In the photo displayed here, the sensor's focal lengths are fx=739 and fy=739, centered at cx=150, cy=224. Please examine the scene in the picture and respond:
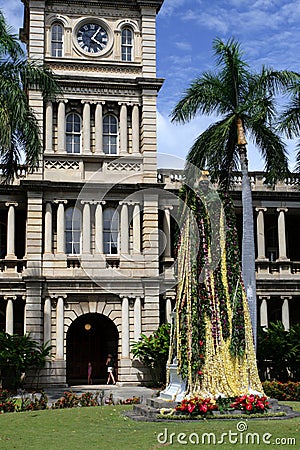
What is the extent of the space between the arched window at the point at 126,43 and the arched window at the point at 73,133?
368 cm

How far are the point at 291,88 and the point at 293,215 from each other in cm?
1298

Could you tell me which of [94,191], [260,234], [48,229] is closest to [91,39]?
[94,191]

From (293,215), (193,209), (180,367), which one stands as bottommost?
(180,367)

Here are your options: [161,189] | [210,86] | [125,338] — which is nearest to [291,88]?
[210,86]

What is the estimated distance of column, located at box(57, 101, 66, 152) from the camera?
32.8 metres

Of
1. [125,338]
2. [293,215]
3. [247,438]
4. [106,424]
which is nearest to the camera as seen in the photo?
[247,438]

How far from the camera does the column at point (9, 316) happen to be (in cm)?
3166

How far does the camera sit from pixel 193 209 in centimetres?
1911

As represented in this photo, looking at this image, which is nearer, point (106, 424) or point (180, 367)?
point (106, 424)

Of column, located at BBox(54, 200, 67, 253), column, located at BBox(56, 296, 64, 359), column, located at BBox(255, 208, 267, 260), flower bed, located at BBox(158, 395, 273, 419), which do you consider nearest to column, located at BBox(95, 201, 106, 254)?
column, located at BBox(54, 200, 67, 253)

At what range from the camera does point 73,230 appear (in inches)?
1280

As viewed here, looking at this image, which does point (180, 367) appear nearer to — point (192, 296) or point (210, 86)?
point (192, 296)

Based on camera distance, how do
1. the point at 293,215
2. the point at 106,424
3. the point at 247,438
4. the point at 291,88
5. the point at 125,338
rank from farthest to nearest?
the point at 293,215
the point at 125,338
the point at 291,88
the point at 106,424
the point at 247,438

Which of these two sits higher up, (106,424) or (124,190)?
(124,190)
